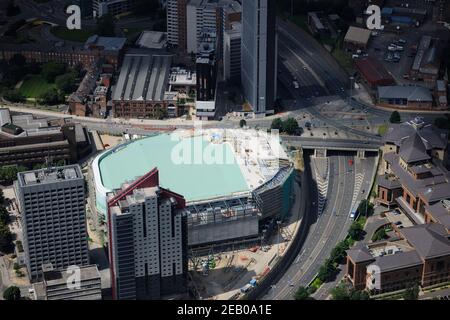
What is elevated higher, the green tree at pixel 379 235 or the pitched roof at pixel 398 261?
the pitched roof at pixel 398 261

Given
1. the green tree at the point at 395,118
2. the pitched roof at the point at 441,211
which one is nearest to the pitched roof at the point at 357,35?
the green tree at the point at 395,118

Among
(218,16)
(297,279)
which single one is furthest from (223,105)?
(297,279)

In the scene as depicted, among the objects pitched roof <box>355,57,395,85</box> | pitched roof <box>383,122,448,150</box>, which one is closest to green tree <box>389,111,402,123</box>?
pitched roof <box>383,122,448,150</box>

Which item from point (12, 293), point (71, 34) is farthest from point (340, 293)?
point (71, 34)

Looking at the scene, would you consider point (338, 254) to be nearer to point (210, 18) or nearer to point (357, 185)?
point (357, 185)

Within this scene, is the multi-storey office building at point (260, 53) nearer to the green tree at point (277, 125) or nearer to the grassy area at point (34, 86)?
the green tree at point (277, 125)
